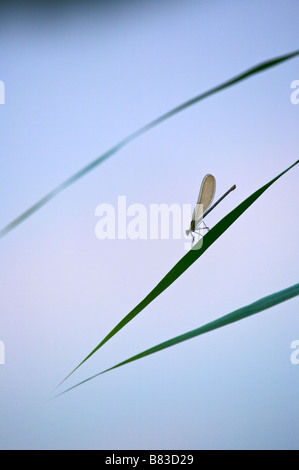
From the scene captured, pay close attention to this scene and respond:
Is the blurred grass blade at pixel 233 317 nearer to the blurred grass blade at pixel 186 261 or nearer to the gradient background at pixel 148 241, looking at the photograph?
the blurred grass blade at pixel 186 261

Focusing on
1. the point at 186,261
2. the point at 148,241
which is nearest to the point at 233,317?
the point at 186,261

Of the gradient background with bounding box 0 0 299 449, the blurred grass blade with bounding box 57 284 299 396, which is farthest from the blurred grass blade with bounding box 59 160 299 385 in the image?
the gradient background with bounding box 0 0 299 449

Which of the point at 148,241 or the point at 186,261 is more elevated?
the point at 148,241

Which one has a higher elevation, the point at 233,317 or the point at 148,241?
the point at 148,241

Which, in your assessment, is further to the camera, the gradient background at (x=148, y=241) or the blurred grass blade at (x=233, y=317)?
Answer: the gradient background at (x=148, y=241)

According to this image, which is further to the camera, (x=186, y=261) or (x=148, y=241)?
(x=148, y=241)

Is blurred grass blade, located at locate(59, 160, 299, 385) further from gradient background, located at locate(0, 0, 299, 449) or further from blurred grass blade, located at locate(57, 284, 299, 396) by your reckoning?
gradient background, located at locate(0, 0, 299, 449)

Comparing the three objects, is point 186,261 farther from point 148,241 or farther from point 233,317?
point 148,241

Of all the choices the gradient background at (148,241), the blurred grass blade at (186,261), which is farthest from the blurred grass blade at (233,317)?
the gradient background at (148,241)

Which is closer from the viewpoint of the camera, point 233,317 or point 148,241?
point 233,317
